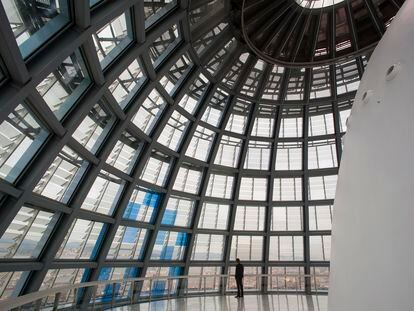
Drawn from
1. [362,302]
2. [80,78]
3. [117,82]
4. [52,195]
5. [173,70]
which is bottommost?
[362,302]

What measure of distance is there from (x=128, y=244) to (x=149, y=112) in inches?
291

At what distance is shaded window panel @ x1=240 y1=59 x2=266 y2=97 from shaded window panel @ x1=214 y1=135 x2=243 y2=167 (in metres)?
3.13

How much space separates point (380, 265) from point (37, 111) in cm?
905

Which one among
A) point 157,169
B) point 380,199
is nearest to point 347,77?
point 157,169

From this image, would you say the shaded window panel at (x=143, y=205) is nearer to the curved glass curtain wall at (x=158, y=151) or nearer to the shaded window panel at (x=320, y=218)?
the curved glass curtain wall at (x=158, y=151)

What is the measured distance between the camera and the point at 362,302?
275cm

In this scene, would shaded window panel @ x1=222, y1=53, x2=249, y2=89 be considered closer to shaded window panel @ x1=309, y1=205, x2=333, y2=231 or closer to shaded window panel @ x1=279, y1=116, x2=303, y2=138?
shaded window panel @ x1=279, y1=116, x2=303, y2=138

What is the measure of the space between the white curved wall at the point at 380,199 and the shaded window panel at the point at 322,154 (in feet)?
55.3

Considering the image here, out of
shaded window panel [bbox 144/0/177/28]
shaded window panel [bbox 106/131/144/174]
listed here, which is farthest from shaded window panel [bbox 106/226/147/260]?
shaded window panel [bbox 144/0/177/28]

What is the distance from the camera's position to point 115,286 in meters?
10.8

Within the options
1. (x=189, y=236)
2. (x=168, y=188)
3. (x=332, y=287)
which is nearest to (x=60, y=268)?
(x=168, y=188)

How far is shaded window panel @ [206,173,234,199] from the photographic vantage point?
20.0 m

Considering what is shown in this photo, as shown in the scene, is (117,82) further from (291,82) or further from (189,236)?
(189,236)

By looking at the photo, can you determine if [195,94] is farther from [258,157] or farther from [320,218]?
[320,218]
